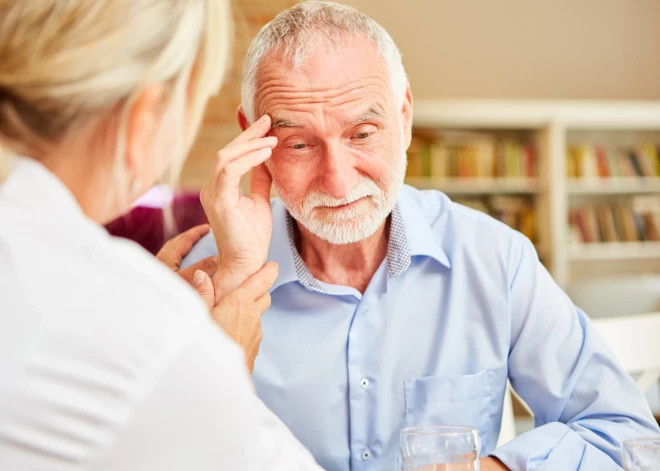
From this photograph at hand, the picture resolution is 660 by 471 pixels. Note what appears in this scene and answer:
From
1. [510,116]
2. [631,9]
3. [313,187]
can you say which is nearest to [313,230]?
[313,187]

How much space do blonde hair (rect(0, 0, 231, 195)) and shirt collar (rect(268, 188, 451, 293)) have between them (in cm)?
77

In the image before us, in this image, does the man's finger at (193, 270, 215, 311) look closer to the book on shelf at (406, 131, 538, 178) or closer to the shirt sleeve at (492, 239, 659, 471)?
the shirt sleeve at (492, 239, 659, 471)

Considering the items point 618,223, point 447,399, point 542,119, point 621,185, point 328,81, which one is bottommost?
point 618,223

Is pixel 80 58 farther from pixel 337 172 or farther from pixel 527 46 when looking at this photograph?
pixel 527 46

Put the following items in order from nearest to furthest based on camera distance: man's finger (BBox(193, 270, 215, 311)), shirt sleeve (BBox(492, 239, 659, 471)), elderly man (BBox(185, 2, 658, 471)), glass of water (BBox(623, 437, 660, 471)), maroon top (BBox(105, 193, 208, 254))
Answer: glass of water (BBox(623, 437, 660, 471)) < shirt sleeve (BBox(492, 239, 659, 471)) < man's finger (BBox(193, 270, 215, 311)) < elderly man (BBox(185, 2, 658, 471)) < maroon top (BBox(105, 193, 208, 254))

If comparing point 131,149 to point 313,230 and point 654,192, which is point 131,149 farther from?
point 654,192

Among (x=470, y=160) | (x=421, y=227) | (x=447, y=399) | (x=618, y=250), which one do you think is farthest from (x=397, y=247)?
(x=618, y=250)

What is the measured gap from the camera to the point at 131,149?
81 cm

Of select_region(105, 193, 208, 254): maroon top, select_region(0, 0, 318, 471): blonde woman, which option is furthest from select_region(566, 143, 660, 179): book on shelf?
select_region(0, 0, 318, 471): blonde woman

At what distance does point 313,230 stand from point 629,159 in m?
5.07

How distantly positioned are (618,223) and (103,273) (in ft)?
19.2

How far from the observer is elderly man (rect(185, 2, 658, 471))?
1426 mm

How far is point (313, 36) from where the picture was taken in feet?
4.78

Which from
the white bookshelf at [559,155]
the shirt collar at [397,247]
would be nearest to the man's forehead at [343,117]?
the shirt collar at [397,247]
